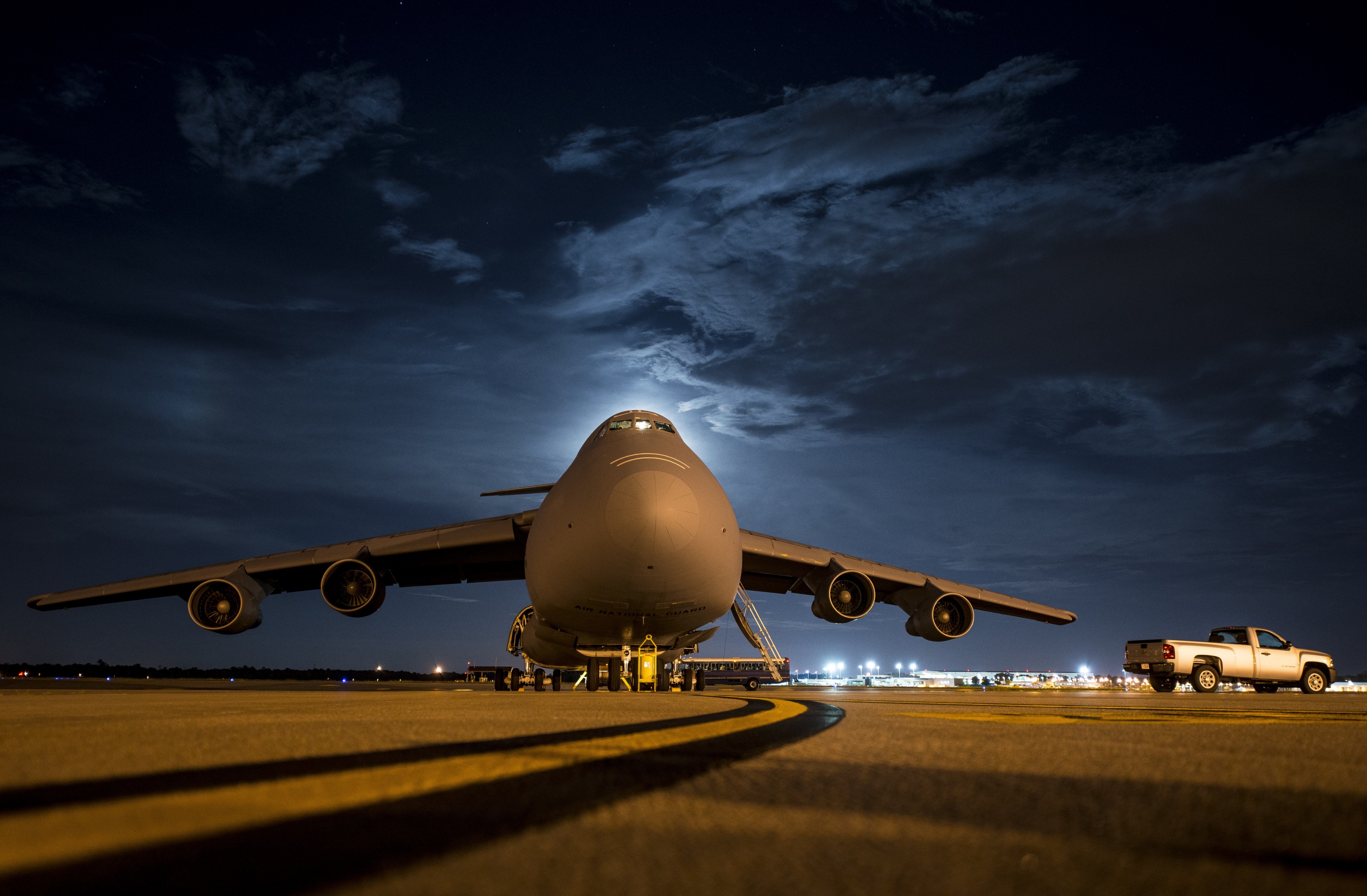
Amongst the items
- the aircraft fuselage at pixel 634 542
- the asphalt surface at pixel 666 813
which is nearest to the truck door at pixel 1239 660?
the aircraft fuselage at pixel 634 542

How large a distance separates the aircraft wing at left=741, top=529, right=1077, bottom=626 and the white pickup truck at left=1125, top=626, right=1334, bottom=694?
7.07 feet

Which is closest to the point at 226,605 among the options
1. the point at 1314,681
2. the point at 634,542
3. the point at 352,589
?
the point at 352,589

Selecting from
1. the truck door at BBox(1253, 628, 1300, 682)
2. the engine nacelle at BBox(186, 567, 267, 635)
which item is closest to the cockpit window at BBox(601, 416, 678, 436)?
the engine nacelle at BBox(186, 567, 267, 635)

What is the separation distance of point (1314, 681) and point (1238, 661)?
2319 millimetres

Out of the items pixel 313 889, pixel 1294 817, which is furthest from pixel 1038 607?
pixel 313 889

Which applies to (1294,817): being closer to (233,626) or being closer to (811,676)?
(233,626)

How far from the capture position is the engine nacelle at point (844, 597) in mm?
15086

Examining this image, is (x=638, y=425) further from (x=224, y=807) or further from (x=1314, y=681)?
(x=1314, y=681)

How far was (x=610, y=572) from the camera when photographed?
976cm

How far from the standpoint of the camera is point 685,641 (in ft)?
45.6

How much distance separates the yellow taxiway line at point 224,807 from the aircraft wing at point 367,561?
13553mm

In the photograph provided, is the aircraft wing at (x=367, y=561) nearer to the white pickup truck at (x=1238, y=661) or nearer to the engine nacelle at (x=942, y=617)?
the engine nacelle at (x=942, y=617)

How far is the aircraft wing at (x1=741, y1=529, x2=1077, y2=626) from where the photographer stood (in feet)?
51.9

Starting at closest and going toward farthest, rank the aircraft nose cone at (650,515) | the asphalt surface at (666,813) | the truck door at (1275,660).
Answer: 1. the asphalt surface at (666,813)
2. the aircraft nose cone at (650,515)
3. the truck door at (1275,660)
